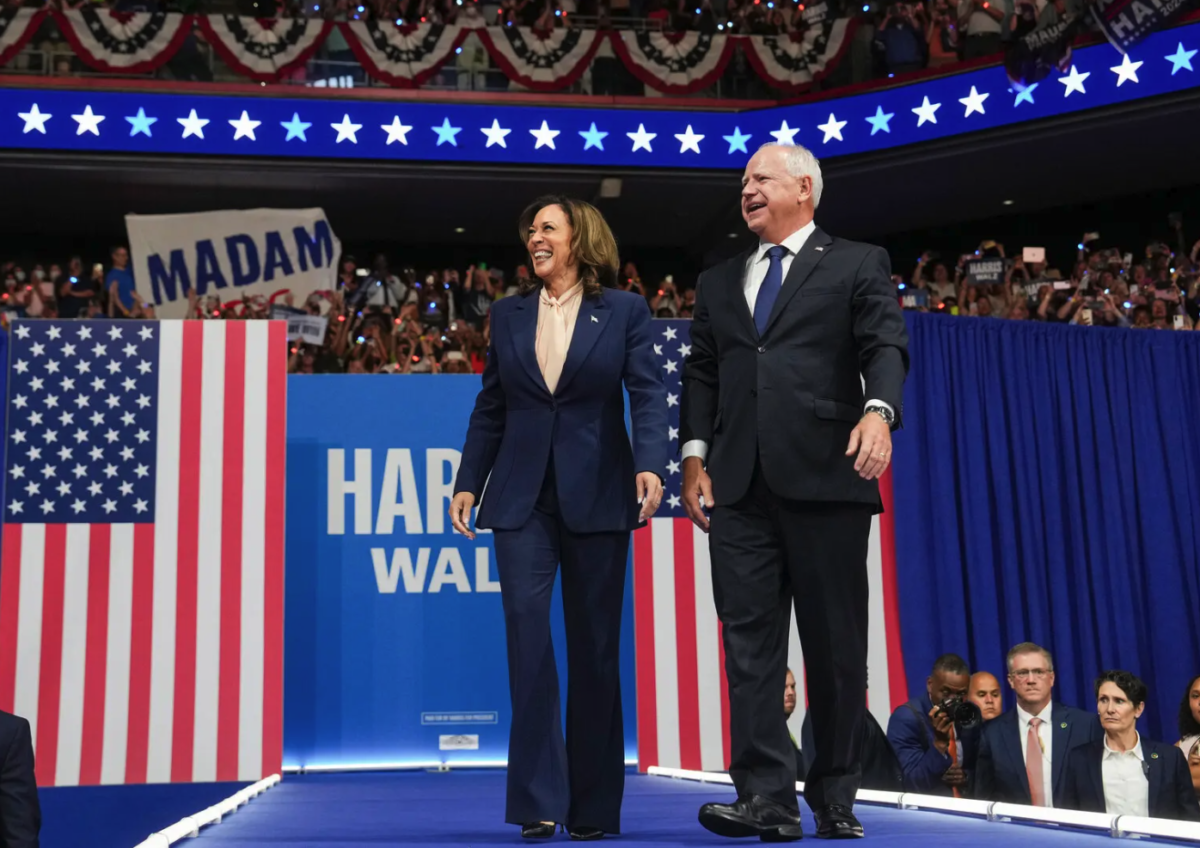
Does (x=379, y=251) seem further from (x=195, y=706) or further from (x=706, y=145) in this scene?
(x=195, y=706)

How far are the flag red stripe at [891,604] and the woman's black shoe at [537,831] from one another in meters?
4.27

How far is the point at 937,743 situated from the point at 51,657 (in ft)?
12.2

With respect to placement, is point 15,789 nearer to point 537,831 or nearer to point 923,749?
point 537,831

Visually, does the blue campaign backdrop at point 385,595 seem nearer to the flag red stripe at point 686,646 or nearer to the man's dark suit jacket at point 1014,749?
the flag red stripe at point 686,646

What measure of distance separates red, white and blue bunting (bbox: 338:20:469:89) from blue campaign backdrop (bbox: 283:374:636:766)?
158 inches

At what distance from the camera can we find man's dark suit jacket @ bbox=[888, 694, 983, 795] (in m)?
4.71

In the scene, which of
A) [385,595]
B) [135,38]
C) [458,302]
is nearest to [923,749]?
[385,595]

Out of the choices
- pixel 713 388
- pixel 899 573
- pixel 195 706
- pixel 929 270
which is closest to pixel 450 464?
pixel 195 706

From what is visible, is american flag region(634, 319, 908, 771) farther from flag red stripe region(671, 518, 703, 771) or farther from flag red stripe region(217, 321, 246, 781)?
flag red stripe region(217, 321, 246, 781)

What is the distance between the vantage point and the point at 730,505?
2.24m

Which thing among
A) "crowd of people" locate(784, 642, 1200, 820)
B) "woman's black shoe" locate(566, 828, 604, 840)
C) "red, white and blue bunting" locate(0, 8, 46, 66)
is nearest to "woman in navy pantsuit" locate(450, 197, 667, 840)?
"woman's black shoe" locate(566, 828, 604, 840)

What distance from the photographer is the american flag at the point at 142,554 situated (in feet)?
19.1

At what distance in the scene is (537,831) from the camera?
2271mm

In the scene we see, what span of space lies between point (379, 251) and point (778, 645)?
10.2m
